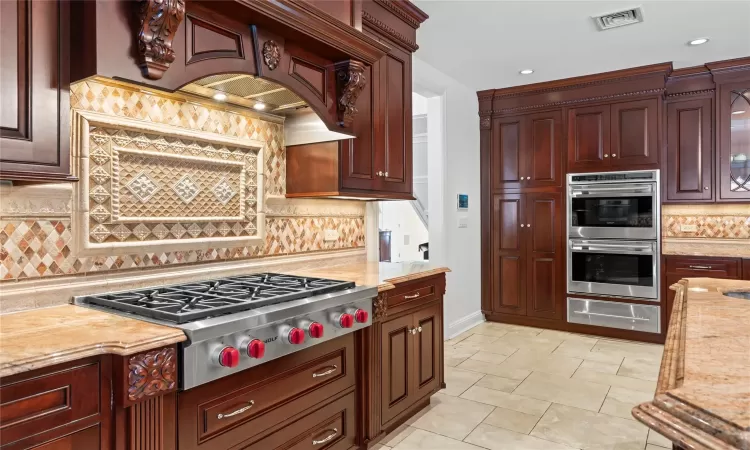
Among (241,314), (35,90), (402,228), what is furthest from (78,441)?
(402,228)

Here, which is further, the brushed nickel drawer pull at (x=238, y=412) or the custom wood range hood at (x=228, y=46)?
the brushed nickel drawer pull at (x=238, y=412)

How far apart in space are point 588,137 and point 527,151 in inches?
24.1

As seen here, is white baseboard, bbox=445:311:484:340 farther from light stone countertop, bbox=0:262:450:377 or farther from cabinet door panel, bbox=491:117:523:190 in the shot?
light stone countertop, bbox=0:262:450:377

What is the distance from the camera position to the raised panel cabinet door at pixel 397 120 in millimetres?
2838

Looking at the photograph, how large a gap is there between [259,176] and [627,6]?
2.62 meters

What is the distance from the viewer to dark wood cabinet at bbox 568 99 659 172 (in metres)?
4.33

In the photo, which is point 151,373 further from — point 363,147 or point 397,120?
point 397,120

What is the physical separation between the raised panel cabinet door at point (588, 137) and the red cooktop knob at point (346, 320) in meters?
3.55

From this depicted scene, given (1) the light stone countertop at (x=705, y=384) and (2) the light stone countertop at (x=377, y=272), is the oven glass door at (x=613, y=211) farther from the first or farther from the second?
(1) the light stone countertop at (x=705, y=384)

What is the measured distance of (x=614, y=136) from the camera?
4.48m

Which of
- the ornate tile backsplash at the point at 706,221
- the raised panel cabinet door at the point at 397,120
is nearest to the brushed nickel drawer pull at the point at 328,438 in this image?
the raised panel cabinet door at the point at 397,120

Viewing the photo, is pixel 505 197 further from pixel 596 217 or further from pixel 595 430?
pixel 595 430

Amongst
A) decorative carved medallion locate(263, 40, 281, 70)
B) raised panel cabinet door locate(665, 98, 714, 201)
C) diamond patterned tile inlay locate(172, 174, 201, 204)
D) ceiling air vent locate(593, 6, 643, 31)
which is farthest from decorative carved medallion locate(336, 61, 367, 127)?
raised panel cabinet door locate(665, 98, 714, 201)

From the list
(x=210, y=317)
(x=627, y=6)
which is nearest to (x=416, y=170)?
(x=627, y=6)
